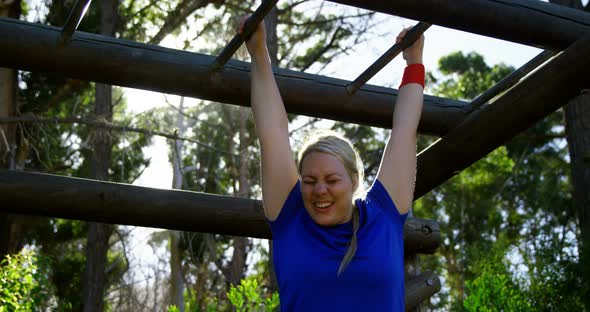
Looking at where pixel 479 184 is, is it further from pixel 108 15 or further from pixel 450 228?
pixel 108 15

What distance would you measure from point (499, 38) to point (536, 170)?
1648cm

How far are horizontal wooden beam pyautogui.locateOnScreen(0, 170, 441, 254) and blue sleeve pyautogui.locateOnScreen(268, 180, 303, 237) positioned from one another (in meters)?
1.23

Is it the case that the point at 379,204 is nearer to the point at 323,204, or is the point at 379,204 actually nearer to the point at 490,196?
the point at 323,204

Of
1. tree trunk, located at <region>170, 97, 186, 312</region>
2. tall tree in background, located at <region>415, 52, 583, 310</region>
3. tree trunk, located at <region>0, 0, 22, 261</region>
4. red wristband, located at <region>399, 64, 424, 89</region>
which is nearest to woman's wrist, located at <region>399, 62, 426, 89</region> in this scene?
red wristband, located at <region>399, 64, 424, 89</region>

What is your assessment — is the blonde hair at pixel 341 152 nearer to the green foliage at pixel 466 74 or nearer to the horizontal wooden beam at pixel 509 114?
the horizontal wooden beam at pixel 509 114

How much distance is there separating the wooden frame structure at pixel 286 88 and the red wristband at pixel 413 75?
0.55ft

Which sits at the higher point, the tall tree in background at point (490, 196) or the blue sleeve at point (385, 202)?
the tall tree in background at point (490, 196)

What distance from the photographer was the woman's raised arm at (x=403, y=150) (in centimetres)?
171

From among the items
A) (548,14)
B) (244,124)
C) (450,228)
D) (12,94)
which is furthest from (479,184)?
(548,14)

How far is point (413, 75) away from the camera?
1.94m

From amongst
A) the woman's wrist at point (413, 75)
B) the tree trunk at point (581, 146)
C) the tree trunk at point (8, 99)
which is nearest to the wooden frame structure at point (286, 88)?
the woman's wrist at point (413, 75)

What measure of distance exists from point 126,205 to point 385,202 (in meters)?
1.39

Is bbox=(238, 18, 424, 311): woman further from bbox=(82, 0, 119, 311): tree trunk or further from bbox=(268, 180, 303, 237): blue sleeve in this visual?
bbox=(82, 0, 119, 311): tree trunk

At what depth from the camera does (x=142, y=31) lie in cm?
1066
